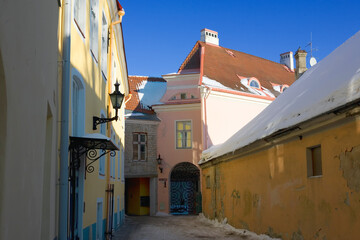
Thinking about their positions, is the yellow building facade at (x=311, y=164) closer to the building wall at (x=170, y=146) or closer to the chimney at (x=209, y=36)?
the building wall at (x=170, y=146)

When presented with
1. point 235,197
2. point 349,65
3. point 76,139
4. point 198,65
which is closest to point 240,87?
point 198,65

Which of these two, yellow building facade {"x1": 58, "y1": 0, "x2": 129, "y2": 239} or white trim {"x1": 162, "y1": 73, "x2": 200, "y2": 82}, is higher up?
white trim {"x1": 162, "y1": 73, "x2": 200, "y2": 82}

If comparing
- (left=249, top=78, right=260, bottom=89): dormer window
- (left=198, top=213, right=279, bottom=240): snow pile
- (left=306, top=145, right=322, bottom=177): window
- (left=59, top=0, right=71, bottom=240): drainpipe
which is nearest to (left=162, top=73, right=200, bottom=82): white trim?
(left=249, top=78, right=260, bottom=89): dormer window

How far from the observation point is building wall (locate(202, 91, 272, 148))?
25.5m

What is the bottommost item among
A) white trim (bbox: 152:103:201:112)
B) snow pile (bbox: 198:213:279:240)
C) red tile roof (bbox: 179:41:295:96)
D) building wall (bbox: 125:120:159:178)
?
snow pile (bbox: 198:213:279:240)

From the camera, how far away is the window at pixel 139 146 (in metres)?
26.3

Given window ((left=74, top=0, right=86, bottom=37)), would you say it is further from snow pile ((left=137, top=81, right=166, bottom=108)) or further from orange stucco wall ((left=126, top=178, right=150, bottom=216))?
orange stucco wall ((left=126, top=178, right=150, bottom=216))

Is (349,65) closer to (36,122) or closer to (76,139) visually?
(76,139)

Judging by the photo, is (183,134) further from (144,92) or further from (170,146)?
(144,92)

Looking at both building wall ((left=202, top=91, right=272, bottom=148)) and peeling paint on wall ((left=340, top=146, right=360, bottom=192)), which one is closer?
peeling paint on wall ((left=340, top=146, right=360, bottom=192))

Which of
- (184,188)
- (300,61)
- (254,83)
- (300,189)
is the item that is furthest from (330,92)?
(254,83)

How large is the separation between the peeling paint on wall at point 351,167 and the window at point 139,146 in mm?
19428

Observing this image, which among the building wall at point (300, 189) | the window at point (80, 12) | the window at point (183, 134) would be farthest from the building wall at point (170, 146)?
the window at point (80, 12)

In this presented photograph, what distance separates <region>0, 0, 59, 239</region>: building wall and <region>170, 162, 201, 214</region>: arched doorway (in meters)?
21.2
